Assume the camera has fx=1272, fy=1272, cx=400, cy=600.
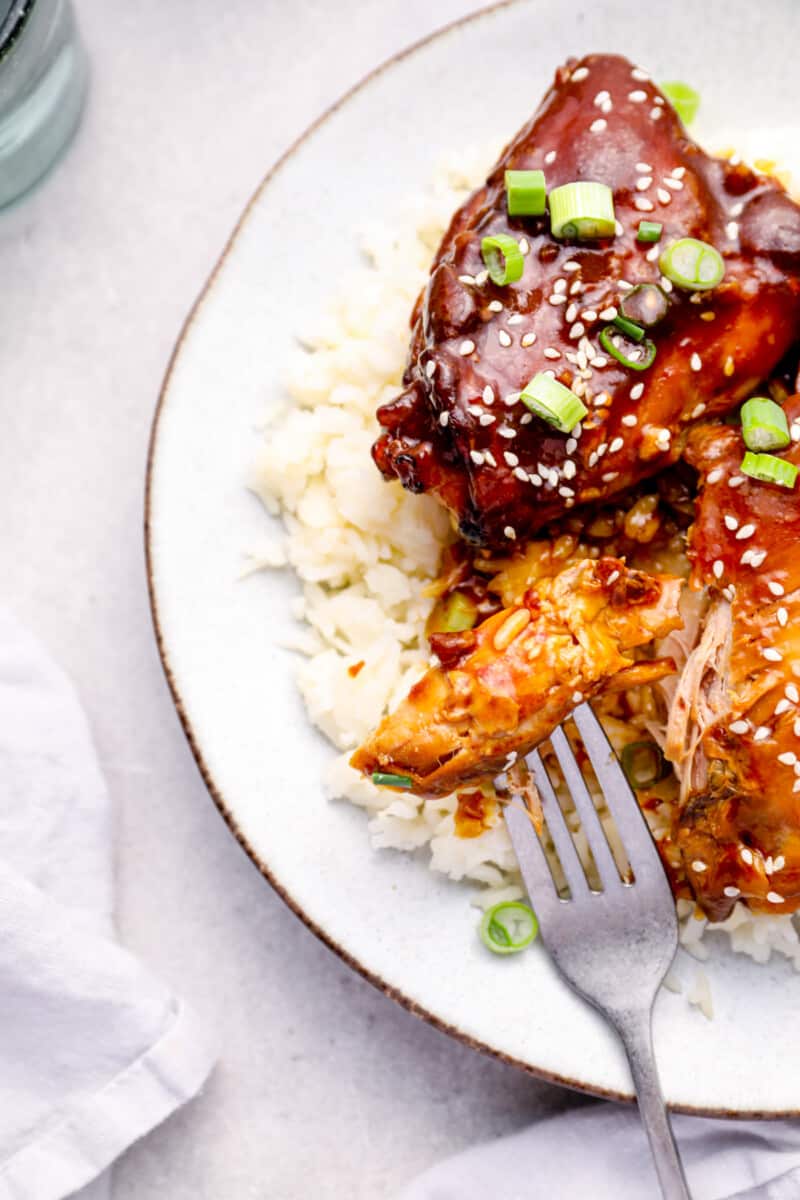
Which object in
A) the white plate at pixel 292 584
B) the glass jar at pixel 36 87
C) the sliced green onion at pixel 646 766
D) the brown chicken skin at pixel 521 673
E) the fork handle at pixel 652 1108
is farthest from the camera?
the glass jar at pixel 36 87

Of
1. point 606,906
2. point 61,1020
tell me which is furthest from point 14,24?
point 606,906

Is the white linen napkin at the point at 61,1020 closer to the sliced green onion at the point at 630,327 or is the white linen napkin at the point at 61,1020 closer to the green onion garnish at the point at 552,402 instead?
the green onion garnish at the point at 552,402

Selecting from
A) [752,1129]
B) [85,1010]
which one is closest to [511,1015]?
[752,1129]

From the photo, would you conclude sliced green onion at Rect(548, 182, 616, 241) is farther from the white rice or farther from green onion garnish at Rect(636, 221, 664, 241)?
the white rice

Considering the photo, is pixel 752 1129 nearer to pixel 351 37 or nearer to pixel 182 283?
pixel 182 283

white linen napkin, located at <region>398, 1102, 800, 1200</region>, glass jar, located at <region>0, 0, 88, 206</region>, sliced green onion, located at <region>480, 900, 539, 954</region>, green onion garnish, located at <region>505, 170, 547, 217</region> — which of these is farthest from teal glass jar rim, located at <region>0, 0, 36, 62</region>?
white linen napkin, located at <region>398, 1102, 800, 1200</region>

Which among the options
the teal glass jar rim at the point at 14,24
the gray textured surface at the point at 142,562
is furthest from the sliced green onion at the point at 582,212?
the teal glass jar rim at the point at 14,24
